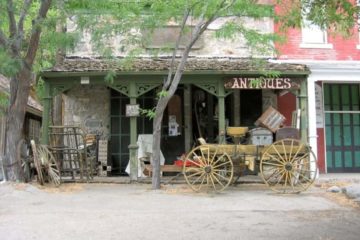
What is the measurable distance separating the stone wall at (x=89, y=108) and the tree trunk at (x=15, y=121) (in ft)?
10.3

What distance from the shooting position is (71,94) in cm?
1482

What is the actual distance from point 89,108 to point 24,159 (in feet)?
11.2

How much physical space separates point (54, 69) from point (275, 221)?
7.28 meters

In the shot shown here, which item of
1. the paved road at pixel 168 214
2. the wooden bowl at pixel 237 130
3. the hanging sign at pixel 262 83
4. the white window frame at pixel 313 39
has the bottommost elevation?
the paved road at pixel 168 214

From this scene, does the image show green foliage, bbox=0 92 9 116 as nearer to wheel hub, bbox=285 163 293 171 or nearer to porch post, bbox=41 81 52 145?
porch post, bbox=41 81 52 145

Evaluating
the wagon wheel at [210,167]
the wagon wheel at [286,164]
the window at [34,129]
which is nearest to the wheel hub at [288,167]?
the wagon wheel at [286,164]

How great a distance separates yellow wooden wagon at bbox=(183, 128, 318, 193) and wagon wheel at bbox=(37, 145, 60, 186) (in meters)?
3.27

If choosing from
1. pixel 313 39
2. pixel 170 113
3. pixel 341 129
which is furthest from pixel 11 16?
pixel 341 129

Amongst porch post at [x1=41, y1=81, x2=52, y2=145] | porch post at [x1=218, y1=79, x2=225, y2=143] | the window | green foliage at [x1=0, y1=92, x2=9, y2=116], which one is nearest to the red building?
porch post at [x1=218, y1=79, x2=225, y2=143]

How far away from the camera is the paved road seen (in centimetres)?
682

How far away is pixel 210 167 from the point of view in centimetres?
1084

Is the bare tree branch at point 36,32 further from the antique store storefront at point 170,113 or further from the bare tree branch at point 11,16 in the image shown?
the antique store storefront at point 170,113

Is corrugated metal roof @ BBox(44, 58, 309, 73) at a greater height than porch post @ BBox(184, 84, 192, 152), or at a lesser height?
greater

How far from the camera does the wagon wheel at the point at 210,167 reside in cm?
1087
